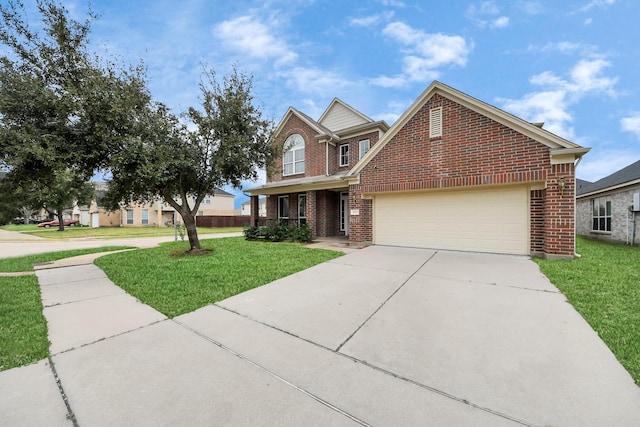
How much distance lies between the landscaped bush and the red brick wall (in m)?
2.37

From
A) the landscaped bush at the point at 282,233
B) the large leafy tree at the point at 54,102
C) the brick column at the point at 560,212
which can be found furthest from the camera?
the landscaped bush at the point at 282,233

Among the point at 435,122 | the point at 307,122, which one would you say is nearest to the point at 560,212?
the point at 435,122

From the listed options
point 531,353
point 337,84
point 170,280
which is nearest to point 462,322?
point 531,353

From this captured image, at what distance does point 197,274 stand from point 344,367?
15.7 feet

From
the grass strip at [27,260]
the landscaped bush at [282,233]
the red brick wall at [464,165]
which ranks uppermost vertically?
the red brick wall at [464,165]

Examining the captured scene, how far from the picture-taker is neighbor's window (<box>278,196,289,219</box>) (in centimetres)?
1492

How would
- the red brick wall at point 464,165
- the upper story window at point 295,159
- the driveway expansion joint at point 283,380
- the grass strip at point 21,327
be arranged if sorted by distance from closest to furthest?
the driveway expansion joint at point 283,380 → the grass strip at point 21,327 → the red brick wall at point 464,165 → the upper story window at point 295,159

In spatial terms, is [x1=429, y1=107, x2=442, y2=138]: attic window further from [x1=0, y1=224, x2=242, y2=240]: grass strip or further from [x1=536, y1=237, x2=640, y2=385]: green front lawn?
[x1=0, y1=224, x2=242, y2=240]: grass strip

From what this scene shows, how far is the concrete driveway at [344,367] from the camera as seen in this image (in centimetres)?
193

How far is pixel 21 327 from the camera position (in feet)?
11.3

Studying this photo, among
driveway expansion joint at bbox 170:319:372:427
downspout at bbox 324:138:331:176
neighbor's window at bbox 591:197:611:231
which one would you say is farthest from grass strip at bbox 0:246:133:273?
neighbor's window at bbox 591:197:611:231

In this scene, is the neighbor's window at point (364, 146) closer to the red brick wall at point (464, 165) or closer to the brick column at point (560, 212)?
the red brick wall at point (464, 165)

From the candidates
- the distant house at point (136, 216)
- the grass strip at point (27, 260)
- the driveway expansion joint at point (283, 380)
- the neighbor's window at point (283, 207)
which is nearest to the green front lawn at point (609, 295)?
the driveway expansion joint at point (283, 380)

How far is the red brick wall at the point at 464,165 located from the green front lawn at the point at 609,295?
102 centimetres
